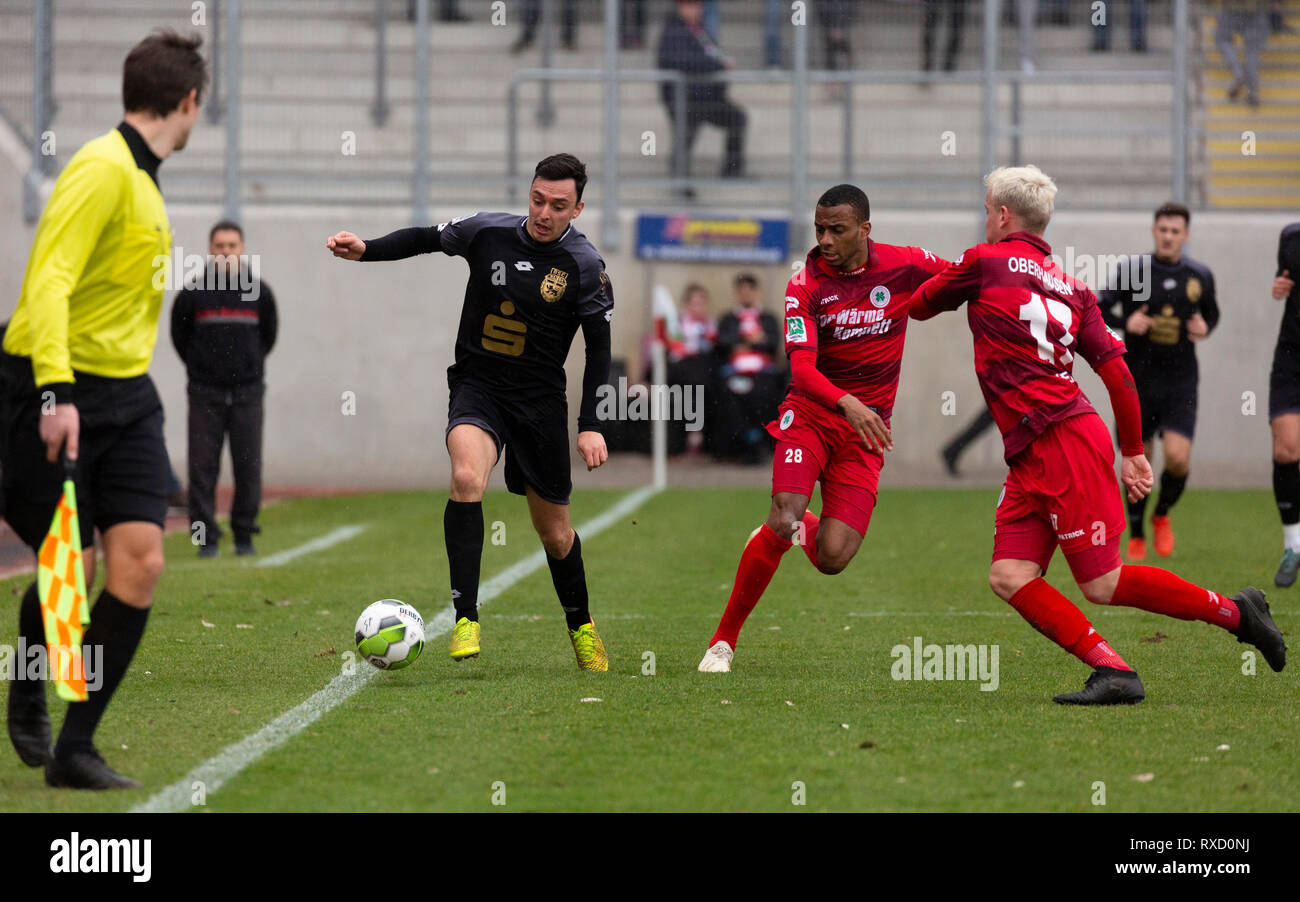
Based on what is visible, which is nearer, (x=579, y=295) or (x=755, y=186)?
(x=579, y=295)

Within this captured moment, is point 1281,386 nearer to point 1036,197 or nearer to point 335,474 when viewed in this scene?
point 1036,197

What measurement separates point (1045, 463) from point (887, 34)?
46.4 ft

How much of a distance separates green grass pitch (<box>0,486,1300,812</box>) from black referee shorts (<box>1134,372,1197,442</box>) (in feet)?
2.94

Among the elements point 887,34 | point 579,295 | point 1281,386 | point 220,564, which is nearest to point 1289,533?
point 1281,386

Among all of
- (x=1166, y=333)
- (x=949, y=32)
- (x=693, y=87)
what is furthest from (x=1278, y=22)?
(x=1166, y=333)

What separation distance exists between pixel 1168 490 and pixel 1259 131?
31.2 feet

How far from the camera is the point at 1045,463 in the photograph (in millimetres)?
6047

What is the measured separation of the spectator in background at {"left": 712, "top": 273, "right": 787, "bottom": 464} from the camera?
17766mm

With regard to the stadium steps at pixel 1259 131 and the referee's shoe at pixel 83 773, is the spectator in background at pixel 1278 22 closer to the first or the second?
the stadium steps at pixel 1259 131

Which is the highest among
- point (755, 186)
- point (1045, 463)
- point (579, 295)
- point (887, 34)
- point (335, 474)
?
point (887, 34)

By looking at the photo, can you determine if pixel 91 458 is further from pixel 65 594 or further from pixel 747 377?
pixel 747 377

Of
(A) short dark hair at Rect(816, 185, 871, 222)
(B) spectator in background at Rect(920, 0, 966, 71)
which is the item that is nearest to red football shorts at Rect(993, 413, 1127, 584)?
(A) short dark hair at Rect(816, 185, 871, 222)

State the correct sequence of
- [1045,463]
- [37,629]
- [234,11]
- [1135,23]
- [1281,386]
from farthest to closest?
1. [1135,23]
2. [234,11]
3. [1281,386]
4. [1045,463]
5. [37,629]
